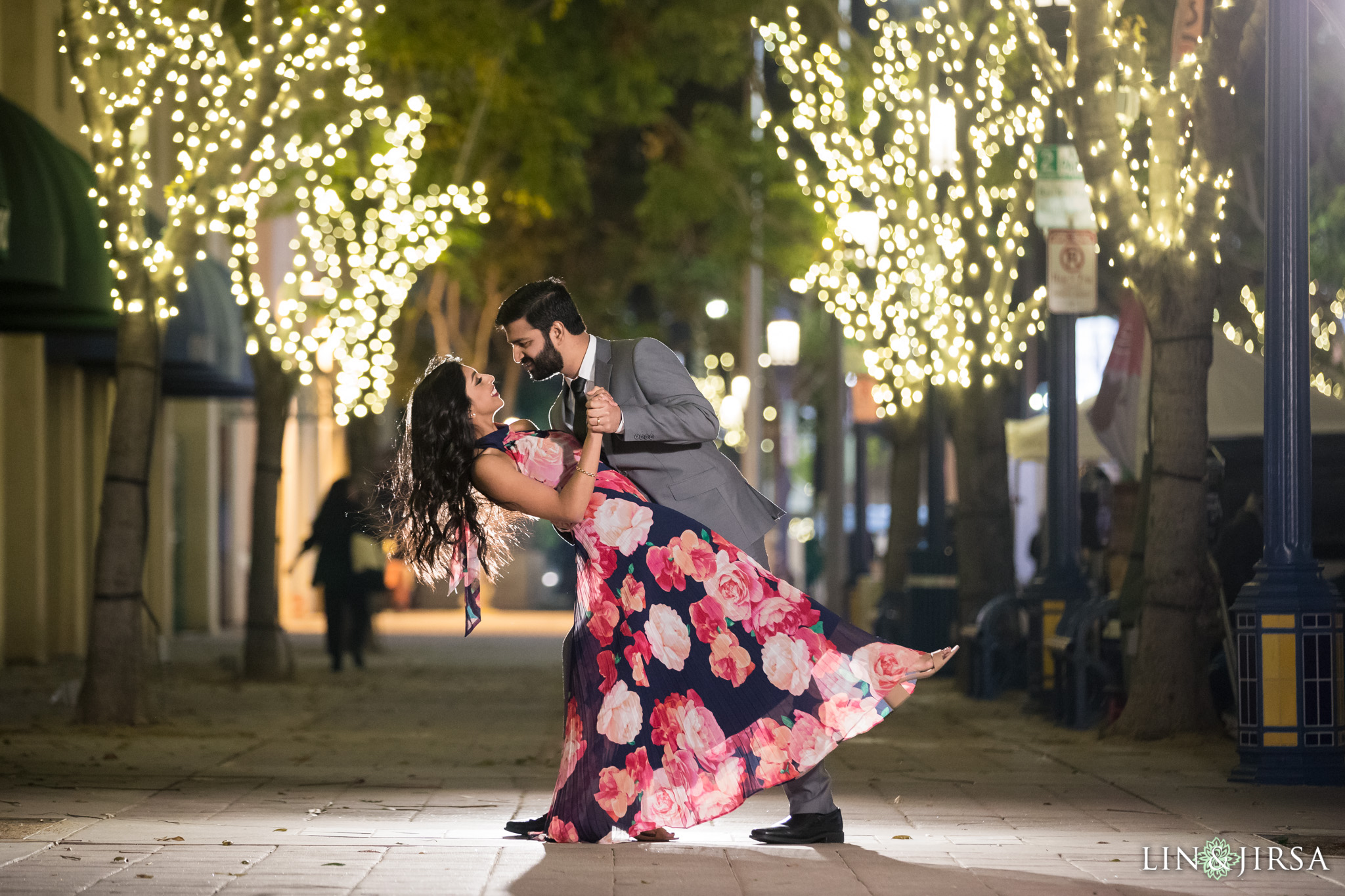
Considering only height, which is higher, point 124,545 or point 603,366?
point 603,366

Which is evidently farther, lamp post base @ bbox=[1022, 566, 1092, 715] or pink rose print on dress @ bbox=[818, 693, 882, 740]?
lamp post base @ bbox=[1022, 566, 1092, 715]

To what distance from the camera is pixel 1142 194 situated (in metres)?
13.4

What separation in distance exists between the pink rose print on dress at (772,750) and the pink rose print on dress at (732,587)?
16.4 inches

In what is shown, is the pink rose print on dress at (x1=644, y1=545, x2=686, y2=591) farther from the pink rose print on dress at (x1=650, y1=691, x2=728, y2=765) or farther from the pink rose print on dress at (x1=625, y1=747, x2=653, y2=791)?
the pink rose print on dress at (x1=625, y1=747, x2=653, y2=791)

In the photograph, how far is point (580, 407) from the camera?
7125mm

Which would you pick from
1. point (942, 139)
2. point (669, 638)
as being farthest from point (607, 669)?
point (942, 139)

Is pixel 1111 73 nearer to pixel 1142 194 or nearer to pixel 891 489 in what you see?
pixel 1142 194

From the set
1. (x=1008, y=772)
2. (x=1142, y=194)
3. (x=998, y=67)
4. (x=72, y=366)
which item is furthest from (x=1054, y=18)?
(x=72, y=366)

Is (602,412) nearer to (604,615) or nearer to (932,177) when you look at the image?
(604,615)

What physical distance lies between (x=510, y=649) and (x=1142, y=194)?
46.8 feet

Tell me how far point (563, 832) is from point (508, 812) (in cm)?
138

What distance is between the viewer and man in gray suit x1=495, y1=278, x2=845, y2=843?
22.8ft

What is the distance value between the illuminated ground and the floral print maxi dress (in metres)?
0.27

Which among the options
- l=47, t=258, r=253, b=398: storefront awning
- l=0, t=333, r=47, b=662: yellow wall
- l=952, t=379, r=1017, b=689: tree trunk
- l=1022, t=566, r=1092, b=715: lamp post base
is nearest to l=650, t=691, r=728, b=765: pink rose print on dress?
l=1022, t=566, r=1092, b=715: lamp post base
